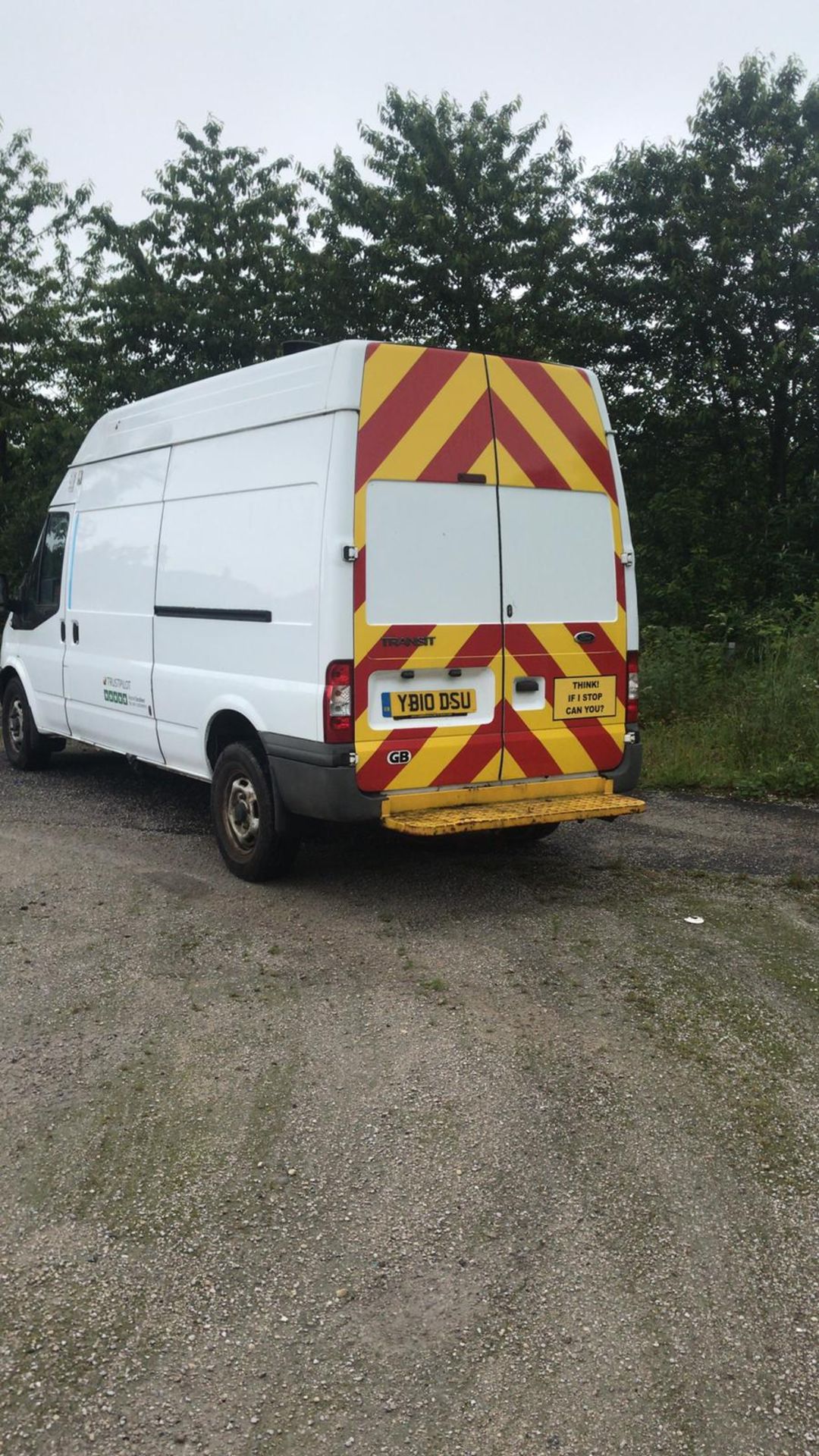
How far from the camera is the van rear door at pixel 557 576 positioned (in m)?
6.45

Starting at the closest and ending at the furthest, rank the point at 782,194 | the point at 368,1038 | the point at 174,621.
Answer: the point at 368,1038, the point at 174,621, the point at 782,194

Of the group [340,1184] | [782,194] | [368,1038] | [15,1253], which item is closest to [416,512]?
[368,1038]

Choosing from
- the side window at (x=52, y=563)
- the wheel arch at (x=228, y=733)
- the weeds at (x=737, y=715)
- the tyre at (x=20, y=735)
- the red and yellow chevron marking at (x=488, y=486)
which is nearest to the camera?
the red and yellow chevron marking at (x=488, y=486)

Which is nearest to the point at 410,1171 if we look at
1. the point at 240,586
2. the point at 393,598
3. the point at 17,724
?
the point at 393,598

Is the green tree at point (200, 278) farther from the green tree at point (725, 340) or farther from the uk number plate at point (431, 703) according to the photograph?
the uk number plate at point (431, 703)

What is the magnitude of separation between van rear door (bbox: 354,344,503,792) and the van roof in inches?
5.1

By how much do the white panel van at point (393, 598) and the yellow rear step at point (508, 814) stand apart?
0.6 inches

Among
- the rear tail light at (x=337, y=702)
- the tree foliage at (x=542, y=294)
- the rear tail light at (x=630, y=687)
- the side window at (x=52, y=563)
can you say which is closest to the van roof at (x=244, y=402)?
the side window at (x=52, y=563)

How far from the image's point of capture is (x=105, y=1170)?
11.5 feet

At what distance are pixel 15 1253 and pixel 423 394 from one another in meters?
4.36

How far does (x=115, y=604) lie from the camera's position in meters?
8.19

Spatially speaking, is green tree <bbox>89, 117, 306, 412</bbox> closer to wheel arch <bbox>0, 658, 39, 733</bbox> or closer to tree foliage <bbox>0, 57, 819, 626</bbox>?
tree foliage <bbox>0, 57, 819, 626</bbox>

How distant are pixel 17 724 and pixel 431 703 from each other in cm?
533

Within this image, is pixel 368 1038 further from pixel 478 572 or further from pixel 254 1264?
pixel 478 572
